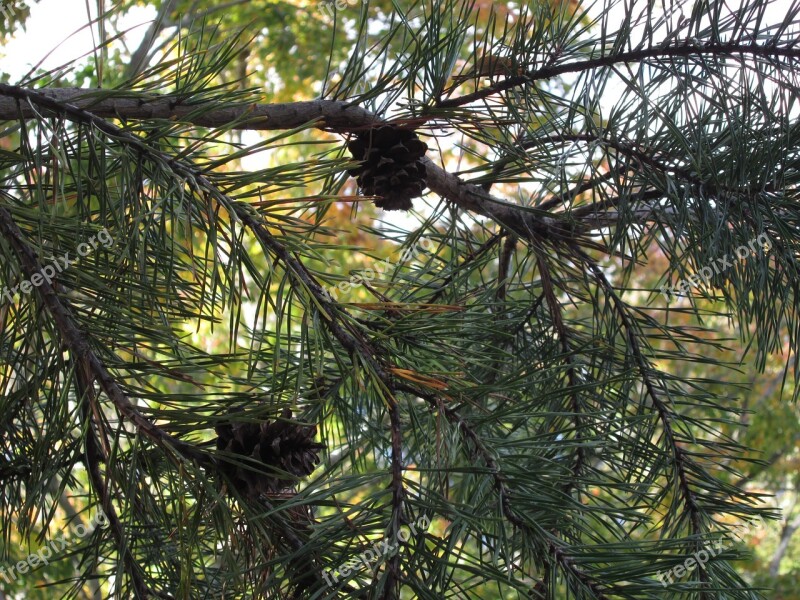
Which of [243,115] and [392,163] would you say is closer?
[243,115]

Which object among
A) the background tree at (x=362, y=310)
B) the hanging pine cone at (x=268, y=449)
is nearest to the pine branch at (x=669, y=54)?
the background tree at (x=362, y=310)

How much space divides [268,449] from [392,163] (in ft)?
0.66

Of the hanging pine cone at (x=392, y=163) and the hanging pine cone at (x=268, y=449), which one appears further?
the hanging pine cone at (x=392, y=163)

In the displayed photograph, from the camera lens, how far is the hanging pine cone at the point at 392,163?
48 cm

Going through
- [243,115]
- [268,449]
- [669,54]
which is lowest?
[268,449]

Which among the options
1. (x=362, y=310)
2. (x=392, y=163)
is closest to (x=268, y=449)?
(x=362, y=310)

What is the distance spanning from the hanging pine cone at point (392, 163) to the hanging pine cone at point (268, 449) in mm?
165

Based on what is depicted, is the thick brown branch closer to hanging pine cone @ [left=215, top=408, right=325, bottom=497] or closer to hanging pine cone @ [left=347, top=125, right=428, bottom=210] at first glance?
hanging pine cone @ [left=347, top=125, right=428, bottom=210]

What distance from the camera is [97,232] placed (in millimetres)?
416

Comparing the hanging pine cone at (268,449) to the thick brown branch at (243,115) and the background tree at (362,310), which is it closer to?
the background tree at (362,310)

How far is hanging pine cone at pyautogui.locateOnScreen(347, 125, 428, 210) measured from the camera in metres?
0.48

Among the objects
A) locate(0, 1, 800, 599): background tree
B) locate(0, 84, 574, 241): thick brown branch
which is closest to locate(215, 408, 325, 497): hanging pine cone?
locate(0, 1, 800, 599): background tree

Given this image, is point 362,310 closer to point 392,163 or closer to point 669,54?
point 392,163

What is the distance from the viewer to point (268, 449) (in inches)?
15.4
